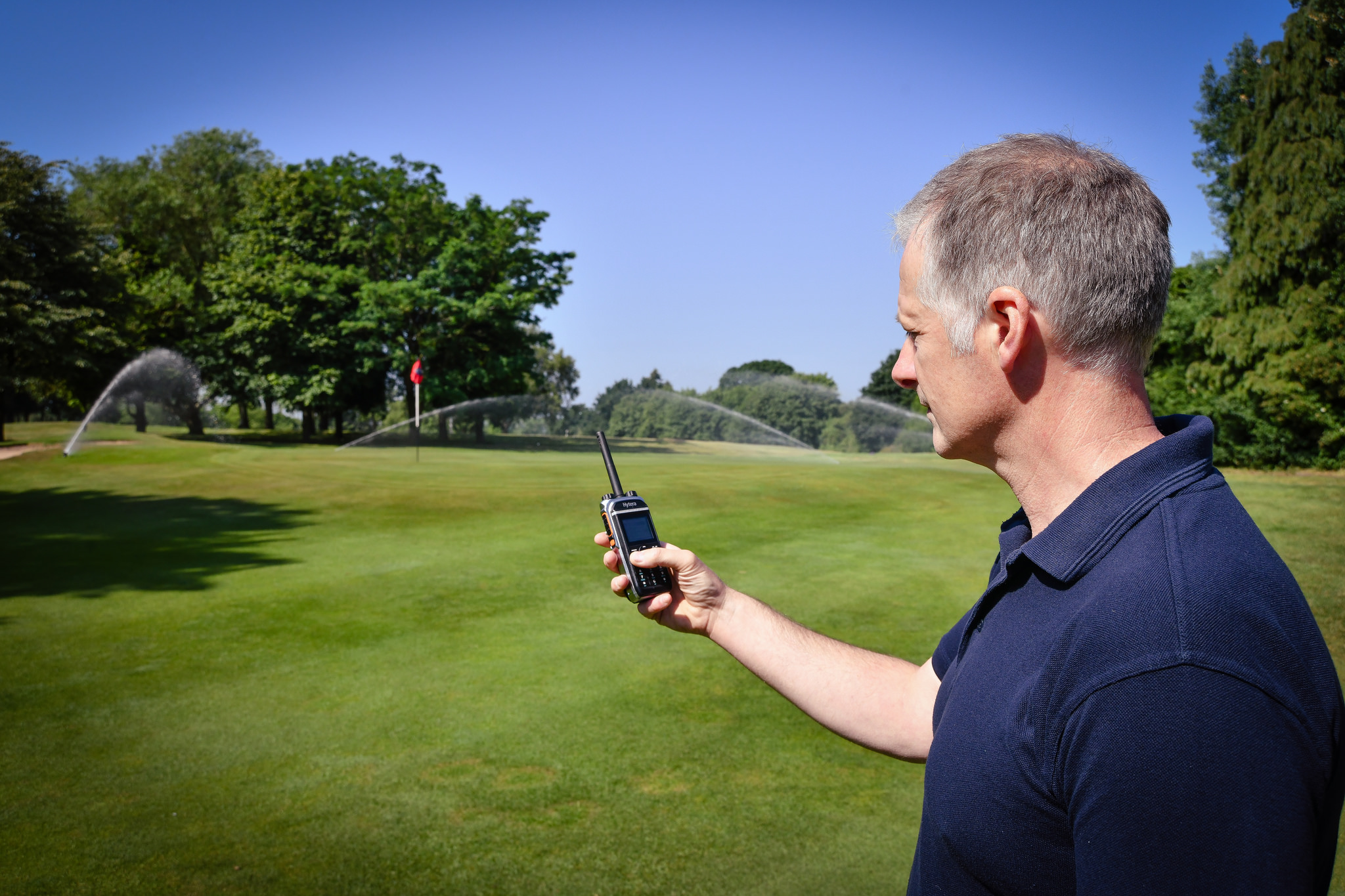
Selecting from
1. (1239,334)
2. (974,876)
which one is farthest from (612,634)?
(1239,334)

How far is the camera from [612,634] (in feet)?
22.7

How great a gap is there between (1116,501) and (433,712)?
4.81 metres

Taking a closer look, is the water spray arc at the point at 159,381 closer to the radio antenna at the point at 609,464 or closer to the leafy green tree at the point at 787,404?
the leafy green tree at the point at 787,404

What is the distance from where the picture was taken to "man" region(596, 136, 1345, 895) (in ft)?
2.83

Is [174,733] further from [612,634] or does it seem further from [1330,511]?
[1330,511]

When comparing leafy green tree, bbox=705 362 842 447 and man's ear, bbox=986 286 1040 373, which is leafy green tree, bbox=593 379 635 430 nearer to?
leafy green tree, bbox=705 362 842 447

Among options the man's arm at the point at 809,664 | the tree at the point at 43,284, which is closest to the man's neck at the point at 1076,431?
the man's arm at the point at 809,664

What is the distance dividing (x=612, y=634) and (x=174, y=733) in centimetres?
316

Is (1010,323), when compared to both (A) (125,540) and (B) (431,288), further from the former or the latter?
(B) (431,288)

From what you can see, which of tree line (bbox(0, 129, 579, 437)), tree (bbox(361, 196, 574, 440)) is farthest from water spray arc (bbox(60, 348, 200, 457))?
tree (bbox(361, 196, 574, 440))

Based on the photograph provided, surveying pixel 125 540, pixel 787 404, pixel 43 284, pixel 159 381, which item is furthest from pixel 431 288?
pixel 125 540

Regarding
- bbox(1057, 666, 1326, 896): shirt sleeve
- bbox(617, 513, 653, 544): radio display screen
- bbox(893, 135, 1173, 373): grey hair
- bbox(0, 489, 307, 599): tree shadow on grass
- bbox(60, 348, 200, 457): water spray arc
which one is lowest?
bbox(0, 489, 307, 599): tree shadow on grass

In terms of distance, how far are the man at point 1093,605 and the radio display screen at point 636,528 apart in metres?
0.83

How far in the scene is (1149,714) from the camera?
0.89 m
